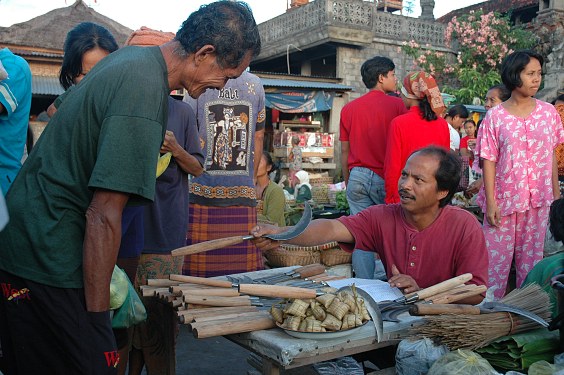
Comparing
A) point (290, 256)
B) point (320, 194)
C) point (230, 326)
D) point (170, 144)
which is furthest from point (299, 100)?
point (230, 326)

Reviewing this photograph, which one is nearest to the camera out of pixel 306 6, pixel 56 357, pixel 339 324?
pixel 56 357

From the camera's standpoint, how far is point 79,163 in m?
1.64

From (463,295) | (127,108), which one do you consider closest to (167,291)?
(127,108)

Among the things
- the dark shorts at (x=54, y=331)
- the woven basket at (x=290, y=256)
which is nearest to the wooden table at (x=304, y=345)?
the dark shorts at (x=54, y=331)

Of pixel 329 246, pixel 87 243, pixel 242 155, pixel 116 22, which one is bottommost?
pixel 329 246

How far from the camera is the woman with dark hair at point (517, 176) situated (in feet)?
13.1

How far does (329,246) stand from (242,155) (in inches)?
81.1

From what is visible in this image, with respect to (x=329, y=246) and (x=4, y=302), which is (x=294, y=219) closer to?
(x=329, y=246)

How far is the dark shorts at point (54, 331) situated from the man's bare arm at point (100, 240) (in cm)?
6

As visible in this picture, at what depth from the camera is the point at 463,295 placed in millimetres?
2293

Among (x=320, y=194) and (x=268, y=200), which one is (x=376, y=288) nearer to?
(x=268, y=200)

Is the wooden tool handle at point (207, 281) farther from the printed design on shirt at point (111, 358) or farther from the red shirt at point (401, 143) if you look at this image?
the red shirt at point (401, 143)

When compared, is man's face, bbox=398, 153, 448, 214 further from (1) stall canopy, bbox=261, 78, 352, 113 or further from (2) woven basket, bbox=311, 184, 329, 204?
(1) stall canopy, bbox=261, 78, 352, 113

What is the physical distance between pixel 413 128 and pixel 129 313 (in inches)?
113
